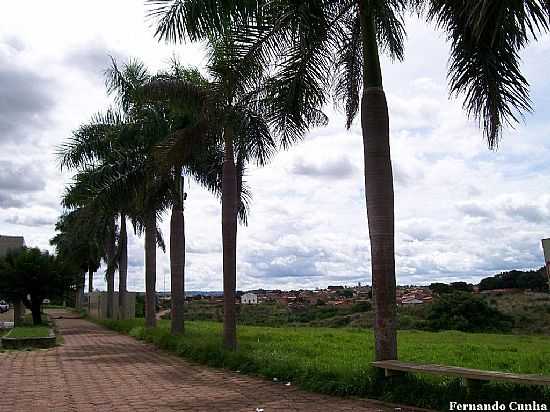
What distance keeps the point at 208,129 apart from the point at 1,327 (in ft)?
79.5

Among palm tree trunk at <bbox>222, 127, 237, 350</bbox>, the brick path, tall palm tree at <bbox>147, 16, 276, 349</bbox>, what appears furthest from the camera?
palm tree trunk at <bbox>222, 127, 237, 350</bbox>

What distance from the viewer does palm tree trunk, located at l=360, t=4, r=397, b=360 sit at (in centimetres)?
946

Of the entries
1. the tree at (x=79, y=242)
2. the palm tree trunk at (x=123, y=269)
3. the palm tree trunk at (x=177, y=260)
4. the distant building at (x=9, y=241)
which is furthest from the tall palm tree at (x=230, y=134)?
the distant building at (x=9, y=241)

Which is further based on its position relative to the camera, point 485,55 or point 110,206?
point 110,206

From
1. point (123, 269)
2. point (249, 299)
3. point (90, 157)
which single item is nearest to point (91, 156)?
point (90, 157)

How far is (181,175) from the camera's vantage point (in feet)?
67.1

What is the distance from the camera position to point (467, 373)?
7.65 meters

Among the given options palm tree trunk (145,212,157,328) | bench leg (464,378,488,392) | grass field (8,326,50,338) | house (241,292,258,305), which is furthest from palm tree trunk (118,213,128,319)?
house (241,292,258,305)

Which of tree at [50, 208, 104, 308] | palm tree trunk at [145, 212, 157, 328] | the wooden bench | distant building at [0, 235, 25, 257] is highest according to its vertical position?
distant building at [0, 235, 25, 257]

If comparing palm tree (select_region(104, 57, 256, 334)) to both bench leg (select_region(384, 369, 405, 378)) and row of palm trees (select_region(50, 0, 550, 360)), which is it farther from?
bench leg (select_region(384, 369, 405, 378))

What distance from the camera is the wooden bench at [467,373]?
6.98 metres

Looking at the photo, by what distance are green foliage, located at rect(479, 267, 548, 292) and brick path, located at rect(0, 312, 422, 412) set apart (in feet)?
107

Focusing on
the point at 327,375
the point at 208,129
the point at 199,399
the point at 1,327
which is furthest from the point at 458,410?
the point at 1,327

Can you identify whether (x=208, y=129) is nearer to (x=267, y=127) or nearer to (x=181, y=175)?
(x=267, y=127)
